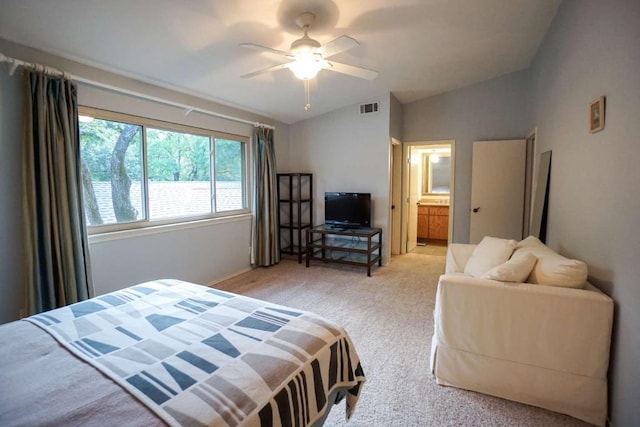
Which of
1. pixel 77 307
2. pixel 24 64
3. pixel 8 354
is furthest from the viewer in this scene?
pixel 24 64

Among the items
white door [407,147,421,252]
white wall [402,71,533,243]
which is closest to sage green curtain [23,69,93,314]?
white wall [402,71,533,243]

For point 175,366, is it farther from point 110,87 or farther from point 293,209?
point 293,209

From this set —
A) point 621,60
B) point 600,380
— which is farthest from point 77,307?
point 621,60

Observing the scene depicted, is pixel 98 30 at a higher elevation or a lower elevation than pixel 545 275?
higher

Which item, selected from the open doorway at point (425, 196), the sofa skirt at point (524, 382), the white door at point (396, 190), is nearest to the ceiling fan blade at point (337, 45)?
the sofa skirt at point (524, 382)

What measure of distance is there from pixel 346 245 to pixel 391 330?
2.33 metres

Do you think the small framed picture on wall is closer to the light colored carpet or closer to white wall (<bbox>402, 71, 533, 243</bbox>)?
the light colored carpet

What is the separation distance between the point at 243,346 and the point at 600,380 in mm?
1932

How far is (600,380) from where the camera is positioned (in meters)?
1.71

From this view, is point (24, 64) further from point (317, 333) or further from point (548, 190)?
point (548, 190)

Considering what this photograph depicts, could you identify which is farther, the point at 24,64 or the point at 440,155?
the point at 440,155

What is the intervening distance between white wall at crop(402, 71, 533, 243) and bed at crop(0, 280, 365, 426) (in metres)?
4.23

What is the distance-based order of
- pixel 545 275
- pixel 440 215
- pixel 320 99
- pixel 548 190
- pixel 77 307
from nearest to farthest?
pixel 77 307 → pixel 545 275 → pixel 548 190 → pixel 320 99 → pixel 440 215

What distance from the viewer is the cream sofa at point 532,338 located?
1705 mm
